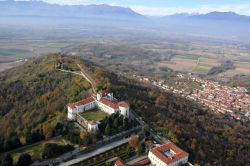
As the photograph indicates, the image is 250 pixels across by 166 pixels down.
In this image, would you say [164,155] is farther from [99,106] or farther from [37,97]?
[37,97]

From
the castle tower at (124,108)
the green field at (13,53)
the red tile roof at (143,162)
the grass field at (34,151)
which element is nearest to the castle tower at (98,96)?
the castle tower at (124,108)

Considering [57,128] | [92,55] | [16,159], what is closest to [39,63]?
[57,128]

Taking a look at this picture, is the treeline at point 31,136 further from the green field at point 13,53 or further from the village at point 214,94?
Result: the green field at point 13,53

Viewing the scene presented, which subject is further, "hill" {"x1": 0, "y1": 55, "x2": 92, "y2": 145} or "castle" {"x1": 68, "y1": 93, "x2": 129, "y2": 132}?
"hill" {"x1": 0, "y1": 55, "x2": 92, "y2": 145}

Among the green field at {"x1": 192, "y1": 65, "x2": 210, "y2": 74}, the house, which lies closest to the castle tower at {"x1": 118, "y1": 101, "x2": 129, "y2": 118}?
the house

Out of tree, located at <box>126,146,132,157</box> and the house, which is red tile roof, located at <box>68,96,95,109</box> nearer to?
tree, located at <box>126,146,132,157</box>

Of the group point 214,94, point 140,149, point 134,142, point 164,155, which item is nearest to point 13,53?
point 214,94
